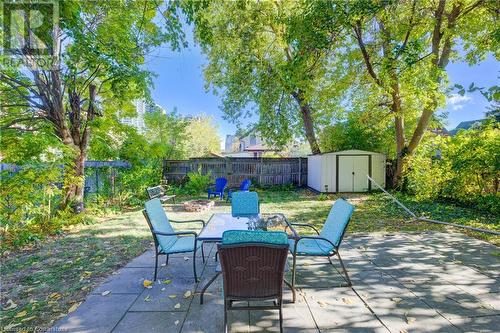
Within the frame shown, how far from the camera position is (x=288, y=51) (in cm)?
1294

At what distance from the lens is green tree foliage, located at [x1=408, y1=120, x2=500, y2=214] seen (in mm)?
6816

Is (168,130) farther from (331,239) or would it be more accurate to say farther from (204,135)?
(204,135)

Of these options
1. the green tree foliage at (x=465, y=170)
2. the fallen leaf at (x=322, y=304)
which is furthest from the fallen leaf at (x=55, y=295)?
the green tree foliage at (x=465, y=170)

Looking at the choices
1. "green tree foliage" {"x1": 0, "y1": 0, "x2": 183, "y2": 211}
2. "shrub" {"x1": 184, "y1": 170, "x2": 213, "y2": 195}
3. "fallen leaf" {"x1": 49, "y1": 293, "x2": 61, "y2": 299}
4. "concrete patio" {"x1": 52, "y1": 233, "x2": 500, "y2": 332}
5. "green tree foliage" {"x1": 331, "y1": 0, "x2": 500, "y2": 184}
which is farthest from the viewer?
"shrub" {"x1": 184, "y1": 170, "x2": 213, "y2": 195}

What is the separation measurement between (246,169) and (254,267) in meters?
11.3

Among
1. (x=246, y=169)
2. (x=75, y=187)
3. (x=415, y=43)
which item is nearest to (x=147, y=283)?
(x=75, y=187)

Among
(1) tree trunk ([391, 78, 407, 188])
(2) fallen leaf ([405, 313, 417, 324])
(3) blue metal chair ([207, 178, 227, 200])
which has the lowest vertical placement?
(2) fallen leaf ([405, 313, 417, 324])

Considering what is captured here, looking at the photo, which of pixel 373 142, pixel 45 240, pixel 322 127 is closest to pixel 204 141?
pixel 322 127

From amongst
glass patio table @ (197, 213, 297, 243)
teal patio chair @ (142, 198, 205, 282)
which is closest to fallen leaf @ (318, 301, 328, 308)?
glass patio table @ (197, 213, 297, 243)

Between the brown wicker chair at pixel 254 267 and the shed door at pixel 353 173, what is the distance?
1044 centimetres

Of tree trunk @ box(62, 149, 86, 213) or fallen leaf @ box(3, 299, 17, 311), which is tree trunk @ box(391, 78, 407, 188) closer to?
tree trunk @ box(62, 149, 86, 213)

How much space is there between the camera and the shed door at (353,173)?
11.9 metres

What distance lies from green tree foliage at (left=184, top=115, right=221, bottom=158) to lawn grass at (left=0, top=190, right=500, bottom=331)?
20.8 metres

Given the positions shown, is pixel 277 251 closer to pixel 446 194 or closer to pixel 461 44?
pixel 446 194
